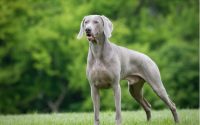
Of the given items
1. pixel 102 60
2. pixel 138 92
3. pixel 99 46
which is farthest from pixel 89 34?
pixel 138 92

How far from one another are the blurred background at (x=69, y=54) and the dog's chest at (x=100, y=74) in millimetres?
22012

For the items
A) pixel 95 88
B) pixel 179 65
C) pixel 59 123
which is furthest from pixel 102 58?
pixel 179 65

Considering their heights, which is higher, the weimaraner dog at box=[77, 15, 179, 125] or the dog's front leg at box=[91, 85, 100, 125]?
the weimaraner dog at box=[77, 15, 179, 125]

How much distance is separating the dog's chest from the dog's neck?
0.41 ft

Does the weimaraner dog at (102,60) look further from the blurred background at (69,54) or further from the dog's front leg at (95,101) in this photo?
the blurred background at (69,54)

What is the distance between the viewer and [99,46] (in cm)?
1023

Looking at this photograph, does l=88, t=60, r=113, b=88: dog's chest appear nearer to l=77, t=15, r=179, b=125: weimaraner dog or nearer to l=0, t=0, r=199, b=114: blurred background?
l=77, t=15, r=179, b=125: weimaraner dog

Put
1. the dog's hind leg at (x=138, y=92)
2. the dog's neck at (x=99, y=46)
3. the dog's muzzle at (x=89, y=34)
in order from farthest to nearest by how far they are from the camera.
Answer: the dog's hind leg at (x=138, y=92) → the dog's neck at (x=99, y=46) → the dog's muzzle at (x=89, y=34)

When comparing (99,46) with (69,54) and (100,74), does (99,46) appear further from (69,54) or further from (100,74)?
(69,54)

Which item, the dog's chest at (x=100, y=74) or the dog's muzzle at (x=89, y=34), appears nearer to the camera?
the dog's muzzle at (x=89, y=34)

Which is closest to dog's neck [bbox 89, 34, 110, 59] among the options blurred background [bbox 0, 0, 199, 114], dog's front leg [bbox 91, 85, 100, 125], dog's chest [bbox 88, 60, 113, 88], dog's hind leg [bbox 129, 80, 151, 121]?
dog's chest [bbox 88, 60, 113, 88]

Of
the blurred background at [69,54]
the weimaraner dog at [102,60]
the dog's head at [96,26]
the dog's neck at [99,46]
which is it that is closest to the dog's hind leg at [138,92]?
the weimaraner dog at [102,60]

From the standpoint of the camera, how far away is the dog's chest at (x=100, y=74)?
10.1m

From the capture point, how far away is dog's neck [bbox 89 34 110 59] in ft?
33.4
